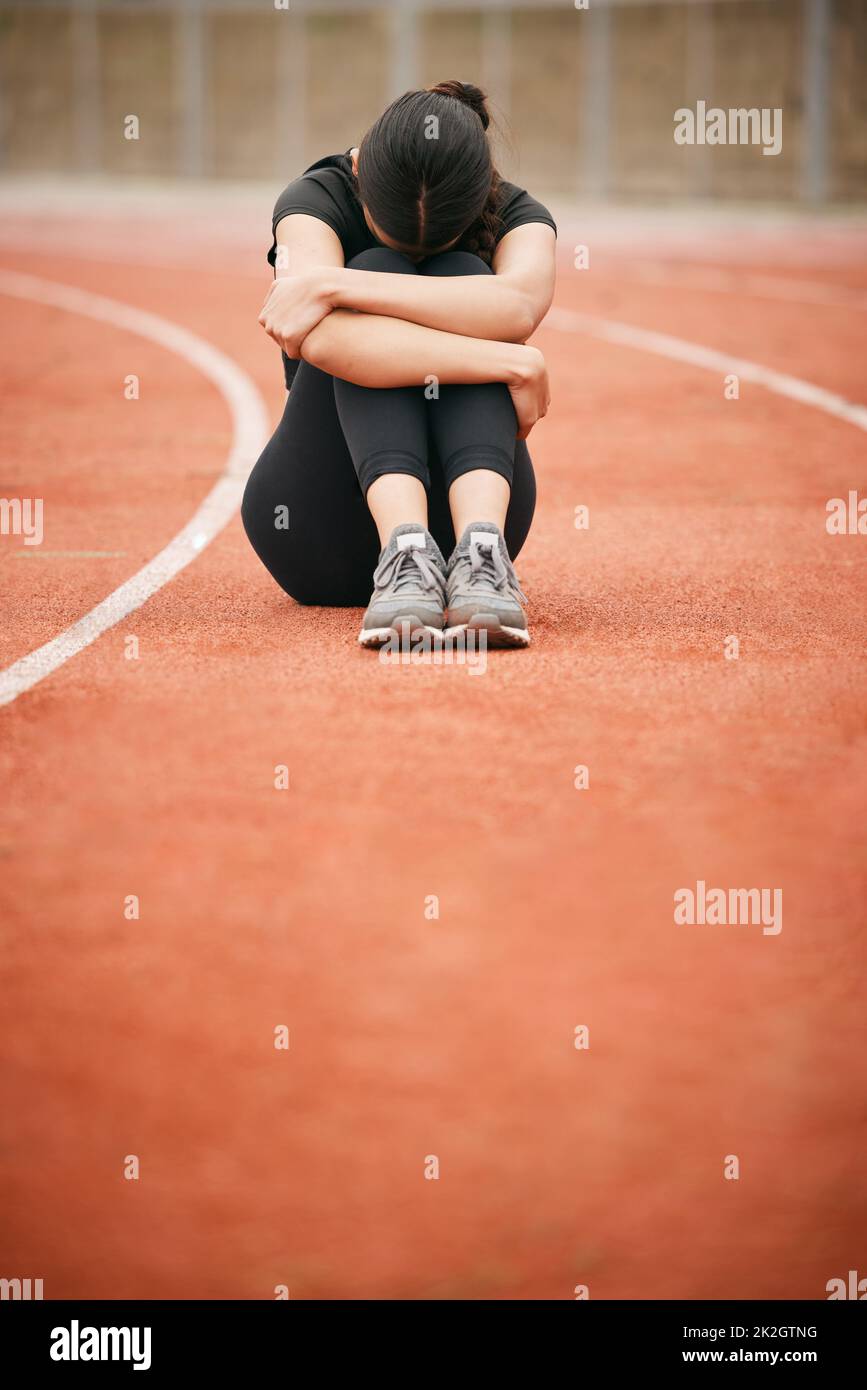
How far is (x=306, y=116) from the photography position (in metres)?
34.5

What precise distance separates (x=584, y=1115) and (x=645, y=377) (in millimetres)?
8781

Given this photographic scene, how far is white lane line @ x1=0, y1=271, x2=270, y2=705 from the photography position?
4.45 meters

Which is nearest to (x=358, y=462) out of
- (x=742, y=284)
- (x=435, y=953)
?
(x=435, y=953)

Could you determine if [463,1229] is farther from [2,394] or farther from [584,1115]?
[2,394]

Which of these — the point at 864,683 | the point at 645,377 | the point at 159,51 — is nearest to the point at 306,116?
the point at 159,51

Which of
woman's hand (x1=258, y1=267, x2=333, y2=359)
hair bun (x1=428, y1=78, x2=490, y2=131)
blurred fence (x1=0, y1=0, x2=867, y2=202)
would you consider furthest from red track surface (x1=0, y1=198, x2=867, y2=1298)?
blurred fence (x1=0, y1=0, x2=867, y2=202)

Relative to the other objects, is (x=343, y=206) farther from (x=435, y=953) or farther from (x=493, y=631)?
(x=435, y=953)

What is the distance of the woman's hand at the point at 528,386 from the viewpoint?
4219mm

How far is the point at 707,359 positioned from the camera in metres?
11.4

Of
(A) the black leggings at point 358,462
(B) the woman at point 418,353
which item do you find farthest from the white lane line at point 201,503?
(B) the woman at point 418,353

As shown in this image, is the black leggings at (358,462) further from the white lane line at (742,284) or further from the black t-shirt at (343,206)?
the white lane line at (742,284)

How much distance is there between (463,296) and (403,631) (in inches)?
34.5

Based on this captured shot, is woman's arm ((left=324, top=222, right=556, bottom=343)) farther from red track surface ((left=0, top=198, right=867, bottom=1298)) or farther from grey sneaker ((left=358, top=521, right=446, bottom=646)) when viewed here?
red track surface ((left=0, top=198, right=867, bottom=1298))
